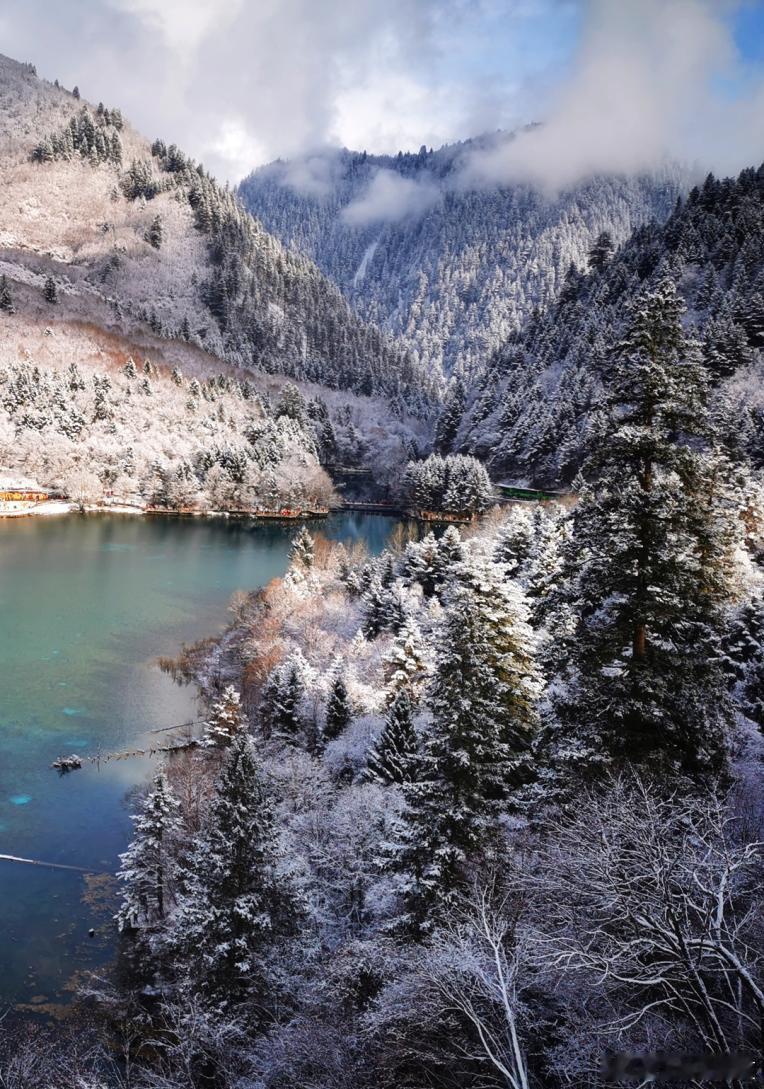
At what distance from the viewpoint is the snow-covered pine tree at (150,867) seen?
2377cm

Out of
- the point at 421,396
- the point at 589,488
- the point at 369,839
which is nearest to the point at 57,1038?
the point at 369,839

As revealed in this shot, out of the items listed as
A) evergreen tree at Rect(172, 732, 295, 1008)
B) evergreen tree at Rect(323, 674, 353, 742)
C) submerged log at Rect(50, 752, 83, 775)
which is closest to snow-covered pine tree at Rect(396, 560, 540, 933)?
evergreen tree at Rect(172, 732, 295, 1008)

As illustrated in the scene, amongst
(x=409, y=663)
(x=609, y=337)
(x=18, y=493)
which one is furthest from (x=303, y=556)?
(x=609, y=337)

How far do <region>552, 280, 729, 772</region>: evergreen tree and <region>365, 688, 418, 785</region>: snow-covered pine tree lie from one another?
14.9m

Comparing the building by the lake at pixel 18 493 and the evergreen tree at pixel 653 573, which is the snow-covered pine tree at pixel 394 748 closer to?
the evergreen tree at pixel 653 573

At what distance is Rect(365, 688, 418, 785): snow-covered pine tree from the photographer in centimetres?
2638

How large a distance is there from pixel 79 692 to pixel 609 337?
10772cm

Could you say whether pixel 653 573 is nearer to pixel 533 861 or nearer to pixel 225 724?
pixel 533 861

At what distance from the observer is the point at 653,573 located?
11.8 meters

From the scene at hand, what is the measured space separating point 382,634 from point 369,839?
26.4 meters

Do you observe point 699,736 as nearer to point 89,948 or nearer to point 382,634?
point 89,948

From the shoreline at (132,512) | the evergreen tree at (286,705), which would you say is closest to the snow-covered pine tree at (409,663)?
the evergreen tree at (286,705)

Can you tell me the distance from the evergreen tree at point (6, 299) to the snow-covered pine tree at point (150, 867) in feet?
535

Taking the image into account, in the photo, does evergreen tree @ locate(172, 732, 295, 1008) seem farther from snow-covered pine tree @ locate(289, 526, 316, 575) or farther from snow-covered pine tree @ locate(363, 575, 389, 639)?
snow-covered pine tree @ locate(289, 526, 316, 575)
